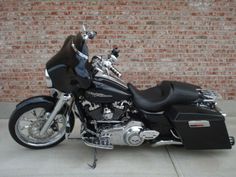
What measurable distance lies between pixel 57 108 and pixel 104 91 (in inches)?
21.7

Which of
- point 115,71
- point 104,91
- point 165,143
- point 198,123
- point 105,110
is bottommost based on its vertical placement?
point 165,143

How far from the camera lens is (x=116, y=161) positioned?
3.32 m

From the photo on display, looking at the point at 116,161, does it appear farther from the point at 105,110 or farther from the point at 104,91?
the point at 104,91

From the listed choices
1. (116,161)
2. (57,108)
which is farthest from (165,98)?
(57,108)

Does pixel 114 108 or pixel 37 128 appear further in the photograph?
pixel 37 128

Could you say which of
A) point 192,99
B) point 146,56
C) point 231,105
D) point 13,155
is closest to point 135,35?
point 146,56

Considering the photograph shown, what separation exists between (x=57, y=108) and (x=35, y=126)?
0.38 meters

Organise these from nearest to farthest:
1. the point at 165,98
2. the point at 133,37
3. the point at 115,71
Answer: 1. the point at 115,71
2. the point at 165,98
3. the point at 133,37

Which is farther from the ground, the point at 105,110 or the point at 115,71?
the point at 115,71

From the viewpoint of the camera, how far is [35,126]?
3498 millimetres

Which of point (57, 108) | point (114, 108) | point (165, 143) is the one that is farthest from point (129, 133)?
point (57, 108)

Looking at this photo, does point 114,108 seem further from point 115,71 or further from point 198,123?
Answer: point 198,123

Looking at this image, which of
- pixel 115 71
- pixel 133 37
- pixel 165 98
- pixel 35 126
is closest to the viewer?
pixel 115 71

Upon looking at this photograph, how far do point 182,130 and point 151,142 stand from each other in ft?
1.20
